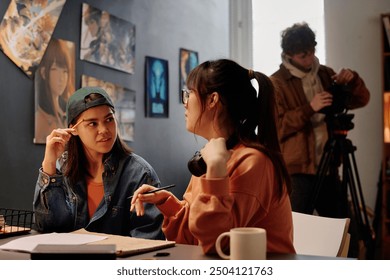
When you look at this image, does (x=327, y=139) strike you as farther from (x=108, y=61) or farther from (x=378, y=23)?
(x=108, y=61)

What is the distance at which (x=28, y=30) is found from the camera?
6.84ft

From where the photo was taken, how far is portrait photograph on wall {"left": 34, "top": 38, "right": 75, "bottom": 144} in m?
2.12

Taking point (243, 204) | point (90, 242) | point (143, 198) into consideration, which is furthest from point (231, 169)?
point (90, 242)

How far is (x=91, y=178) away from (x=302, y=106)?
101 cm

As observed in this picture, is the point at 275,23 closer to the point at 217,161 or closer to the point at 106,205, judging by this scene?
the point at 106,205

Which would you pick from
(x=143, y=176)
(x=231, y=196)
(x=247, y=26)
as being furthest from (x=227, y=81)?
(x=247, y=26)

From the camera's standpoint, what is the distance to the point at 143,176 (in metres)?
1.63

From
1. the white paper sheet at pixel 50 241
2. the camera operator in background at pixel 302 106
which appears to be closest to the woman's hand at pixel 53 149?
the white paper sheet at pixel 50 241

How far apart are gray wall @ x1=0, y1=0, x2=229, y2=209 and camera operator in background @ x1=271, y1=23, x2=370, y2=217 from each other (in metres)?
0.34

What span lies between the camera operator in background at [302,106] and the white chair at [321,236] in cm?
66

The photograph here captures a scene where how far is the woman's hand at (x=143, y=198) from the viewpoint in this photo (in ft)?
3.96

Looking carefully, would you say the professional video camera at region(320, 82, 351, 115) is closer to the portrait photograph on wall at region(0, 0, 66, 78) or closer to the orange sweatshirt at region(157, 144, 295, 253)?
the orange sweatshirt at region(157, 144, 295, 253)

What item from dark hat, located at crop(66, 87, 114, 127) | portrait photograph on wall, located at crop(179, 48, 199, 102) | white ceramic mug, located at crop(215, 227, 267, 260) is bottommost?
white ceramic mug, located at crop(215, 227, 267, 260)

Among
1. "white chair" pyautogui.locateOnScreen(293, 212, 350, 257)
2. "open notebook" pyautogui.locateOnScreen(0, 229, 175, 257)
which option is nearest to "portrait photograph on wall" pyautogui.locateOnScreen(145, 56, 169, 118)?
"white chair" pyautogui.locateOnScreen(293, 212, 350, 257)
